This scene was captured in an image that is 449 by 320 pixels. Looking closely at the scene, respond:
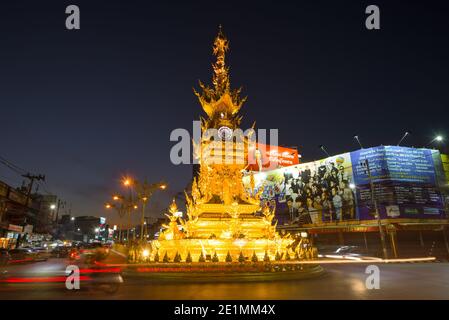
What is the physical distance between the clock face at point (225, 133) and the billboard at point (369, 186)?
15759mm

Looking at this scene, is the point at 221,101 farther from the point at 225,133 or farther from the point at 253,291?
the point at 253,291

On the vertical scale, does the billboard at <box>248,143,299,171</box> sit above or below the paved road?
above

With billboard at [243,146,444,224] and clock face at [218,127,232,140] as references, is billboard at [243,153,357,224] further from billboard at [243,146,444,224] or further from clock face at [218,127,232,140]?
clock face at [218,127,232,140]

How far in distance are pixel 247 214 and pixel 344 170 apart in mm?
30709

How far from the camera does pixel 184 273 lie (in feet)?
39.7

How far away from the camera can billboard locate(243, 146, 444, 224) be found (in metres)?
36.9

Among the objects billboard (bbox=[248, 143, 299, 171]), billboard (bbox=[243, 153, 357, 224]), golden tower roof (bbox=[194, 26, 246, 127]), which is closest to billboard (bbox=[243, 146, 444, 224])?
billboard (bbox=[243, 153, 357, 224])

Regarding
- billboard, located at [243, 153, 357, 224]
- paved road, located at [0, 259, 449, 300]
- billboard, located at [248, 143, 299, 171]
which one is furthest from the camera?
billboard, located at [248, 143, 299, 171]

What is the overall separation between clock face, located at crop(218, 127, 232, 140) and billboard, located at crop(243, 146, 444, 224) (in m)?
15.8

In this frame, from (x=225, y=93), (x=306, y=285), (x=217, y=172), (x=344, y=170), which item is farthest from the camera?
(x=344, y=170)

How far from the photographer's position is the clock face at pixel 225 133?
19188 mm

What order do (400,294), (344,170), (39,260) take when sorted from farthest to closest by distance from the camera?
(344,170) → (39,260) → (400,294)
